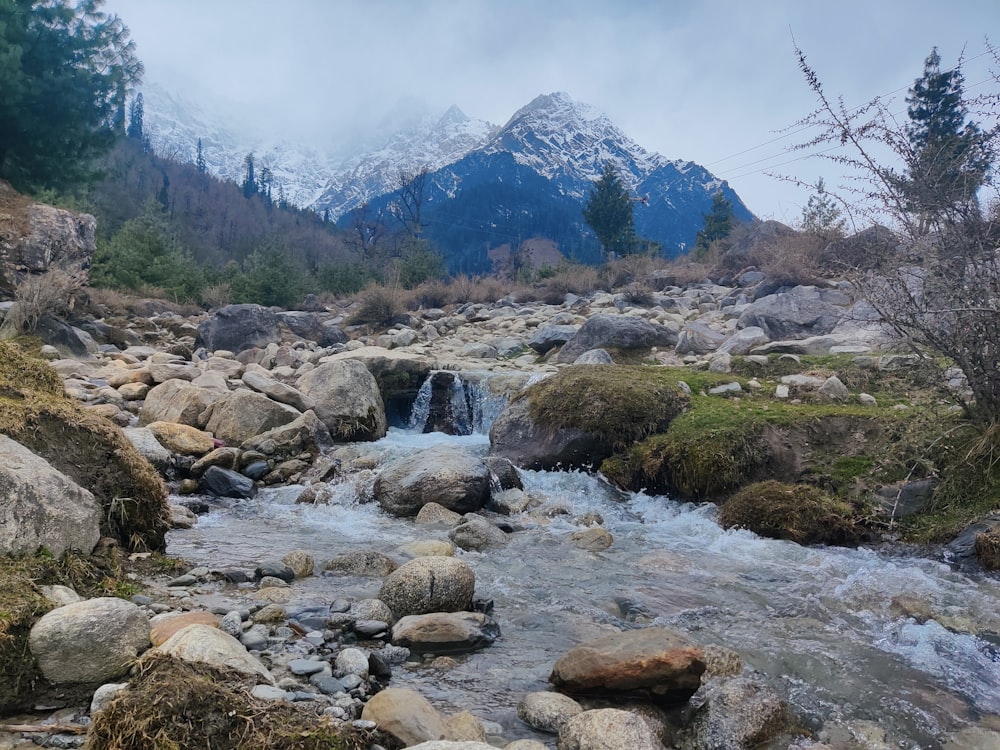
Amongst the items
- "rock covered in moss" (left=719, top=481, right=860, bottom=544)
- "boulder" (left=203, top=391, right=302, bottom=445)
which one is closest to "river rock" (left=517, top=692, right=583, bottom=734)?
"rock covered in moss" (left=719, top=481, right=860, bottom=544)

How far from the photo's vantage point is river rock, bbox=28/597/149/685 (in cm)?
274

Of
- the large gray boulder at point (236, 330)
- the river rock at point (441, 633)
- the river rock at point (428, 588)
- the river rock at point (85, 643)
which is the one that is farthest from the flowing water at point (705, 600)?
the large gray boulder at point (236, 330)

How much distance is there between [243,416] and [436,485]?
3.77 metres

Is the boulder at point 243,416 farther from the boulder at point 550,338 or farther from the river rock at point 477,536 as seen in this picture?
the boulder at point 550,338

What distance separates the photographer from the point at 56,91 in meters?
16.6

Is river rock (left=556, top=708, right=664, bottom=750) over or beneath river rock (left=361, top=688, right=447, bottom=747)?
beneath

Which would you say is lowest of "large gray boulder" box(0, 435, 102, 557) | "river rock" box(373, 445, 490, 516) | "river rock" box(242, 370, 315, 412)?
"river rock" box(373, 445, 490, 516)

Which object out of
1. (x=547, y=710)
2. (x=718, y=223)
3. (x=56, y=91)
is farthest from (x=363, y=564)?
(x=718, y=223)

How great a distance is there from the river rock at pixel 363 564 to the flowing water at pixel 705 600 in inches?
6.8

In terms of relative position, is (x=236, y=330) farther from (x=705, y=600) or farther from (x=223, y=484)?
(x=705, y=600)

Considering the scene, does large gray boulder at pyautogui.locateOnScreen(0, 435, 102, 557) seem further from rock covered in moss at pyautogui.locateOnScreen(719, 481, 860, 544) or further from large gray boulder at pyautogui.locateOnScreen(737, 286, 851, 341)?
large gray boulder at pyautogui.locateOnScreen(737, 286, 851, 341)

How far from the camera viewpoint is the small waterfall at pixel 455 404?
494 inches

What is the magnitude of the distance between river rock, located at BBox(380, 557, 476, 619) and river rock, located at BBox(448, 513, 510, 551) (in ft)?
5.69

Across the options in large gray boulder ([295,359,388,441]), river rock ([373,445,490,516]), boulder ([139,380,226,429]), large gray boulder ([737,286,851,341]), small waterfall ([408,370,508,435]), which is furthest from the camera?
large gray boulder ([737,286,851,341])
